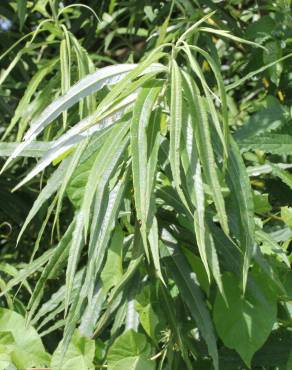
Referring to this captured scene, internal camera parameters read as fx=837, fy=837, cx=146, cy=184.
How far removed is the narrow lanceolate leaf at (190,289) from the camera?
1.08m

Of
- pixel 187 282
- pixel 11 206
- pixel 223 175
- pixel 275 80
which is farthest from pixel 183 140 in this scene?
pixel 11 206

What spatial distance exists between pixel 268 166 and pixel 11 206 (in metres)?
0.74

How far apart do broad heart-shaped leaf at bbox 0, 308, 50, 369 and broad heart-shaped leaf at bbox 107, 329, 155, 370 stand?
0.39 ft

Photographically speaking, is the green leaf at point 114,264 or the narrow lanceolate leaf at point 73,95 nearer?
the narrow lanceolate leaf at point 73,95

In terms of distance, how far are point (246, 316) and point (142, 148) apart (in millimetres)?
311

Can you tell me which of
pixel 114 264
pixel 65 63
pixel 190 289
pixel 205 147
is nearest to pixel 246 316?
pixel 190 289

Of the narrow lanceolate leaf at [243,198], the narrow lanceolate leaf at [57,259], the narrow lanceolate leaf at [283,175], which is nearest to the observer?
the narrow lanceolate leaf at [243,198]

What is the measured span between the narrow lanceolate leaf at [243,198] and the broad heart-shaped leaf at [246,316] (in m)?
0.13

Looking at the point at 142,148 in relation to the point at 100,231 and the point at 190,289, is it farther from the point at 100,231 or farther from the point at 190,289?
the point at 190,289

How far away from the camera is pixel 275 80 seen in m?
1.45

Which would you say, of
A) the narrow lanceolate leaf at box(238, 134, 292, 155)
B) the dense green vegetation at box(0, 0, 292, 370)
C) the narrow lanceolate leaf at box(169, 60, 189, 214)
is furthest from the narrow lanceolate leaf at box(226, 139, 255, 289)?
the narrow lanceolate leaf at box(238, 134, 292, 155)

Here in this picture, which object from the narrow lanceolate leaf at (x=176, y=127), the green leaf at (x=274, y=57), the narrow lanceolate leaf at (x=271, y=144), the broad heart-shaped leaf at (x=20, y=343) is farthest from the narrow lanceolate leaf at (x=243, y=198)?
the green leaf at (x=274, y=57)

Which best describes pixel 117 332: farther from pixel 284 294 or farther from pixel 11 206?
pixel 11 206

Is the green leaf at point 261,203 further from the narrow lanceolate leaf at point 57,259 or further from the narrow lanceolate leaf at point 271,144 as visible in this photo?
the narrow lanceolate leaf at point 57,259
